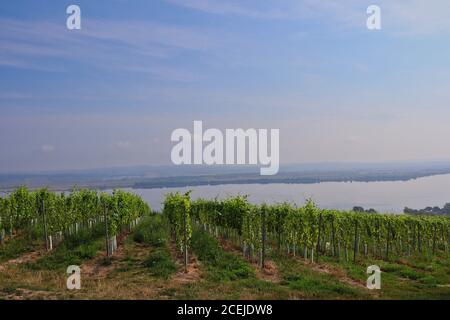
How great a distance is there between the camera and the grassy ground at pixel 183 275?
15883 mm

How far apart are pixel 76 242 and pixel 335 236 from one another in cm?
1844

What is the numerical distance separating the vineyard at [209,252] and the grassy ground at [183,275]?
2.2 inches

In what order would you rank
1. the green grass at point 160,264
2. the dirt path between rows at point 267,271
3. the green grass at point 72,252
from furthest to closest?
the green grass at point 72,252 < the green grass at point 160,264 < the dirt path between rows at point 267,271

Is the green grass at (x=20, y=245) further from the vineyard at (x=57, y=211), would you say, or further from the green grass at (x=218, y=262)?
the green grass at (x=218, y=262)

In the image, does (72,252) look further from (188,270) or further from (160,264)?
(188,270)

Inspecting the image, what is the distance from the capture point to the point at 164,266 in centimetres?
2069

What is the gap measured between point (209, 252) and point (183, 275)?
14.5 feet

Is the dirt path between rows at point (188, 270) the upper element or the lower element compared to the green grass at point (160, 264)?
lower

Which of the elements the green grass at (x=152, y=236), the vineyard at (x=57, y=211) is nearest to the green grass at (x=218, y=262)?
the green grass at (x=152, y=236)

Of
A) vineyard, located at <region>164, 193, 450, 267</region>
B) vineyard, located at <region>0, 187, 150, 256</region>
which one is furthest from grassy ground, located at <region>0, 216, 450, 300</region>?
vineyard, located at <region>0, 187, 150, 256</region>

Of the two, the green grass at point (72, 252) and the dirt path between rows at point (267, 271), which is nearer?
the dirt path between rows at point (267, 271)
